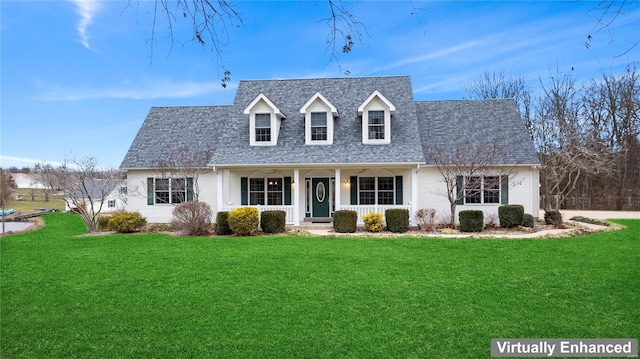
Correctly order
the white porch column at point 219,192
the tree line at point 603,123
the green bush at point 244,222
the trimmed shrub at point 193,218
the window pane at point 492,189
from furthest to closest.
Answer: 1. the tree line at point 603,123
2. the window pane at point 492,189
3. the white porch column at point 219,192
4. the trimmed shrub at point 193,218
5. the green bush at point 244,222

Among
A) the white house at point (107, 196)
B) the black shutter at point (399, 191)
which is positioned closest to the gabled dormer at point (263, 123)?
the black shutter at point (399, 191)

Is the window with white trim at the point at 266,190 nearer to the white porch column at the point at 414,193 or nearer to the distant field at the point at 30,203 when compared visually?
the white porch column at the point at 414,193

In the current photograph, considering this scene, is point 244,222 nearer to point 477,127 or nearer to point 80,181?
point 80,181

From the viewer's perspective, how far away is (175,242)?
12.9m

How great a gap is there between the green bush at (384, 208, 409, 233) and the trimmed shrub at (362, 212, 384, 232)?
336mm

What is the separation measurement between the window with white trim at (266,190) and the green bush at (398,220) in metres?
5.55

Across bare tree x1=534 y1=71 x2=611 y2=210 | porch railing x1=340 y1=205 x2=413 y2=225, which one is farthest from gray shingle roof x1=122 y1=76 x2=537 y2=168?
bare tree x1=534 y1=71 x2=611 y2=210

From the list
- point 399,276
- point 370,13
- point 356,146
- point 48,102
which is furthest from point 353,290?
point 356,146

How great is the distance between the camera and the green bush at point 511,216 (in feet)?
50.9

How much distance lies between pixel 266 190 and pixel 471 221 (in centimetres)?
904

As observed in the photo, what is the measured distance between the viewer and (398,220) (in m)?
15.1

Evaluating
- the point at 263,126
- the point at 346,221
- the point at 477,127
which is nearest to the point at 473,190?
the point at 477,127

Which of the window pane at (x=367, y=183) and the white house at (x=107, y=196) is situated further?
the white house at (x=107, y=196)

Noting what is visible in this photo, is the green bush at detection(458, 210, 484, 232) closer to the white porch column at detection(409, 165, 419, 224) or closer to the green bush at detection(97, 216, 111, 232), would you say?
the white porch column at detection(409, 165, 419, 224)
